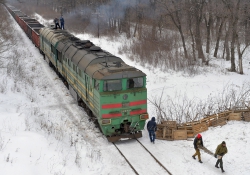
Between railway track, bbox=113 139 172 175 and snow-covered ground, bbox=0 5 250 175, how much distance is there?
0.13 ft

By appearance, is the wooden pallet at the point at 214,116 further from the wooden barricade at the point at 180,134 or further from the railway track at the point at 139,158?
the railway track at the point at 139,158

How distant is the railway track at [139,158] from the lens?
11.1 m

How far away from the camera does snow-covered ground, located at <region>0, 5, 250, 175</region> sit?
10711 mm

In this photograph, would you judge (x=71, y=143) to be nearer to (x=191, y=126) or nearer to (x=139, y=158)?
(x=139, y=158)

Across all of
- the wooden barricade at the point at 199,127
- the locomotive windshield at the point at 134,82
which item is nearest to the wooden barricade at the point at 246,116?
the wooden barricade at the point at 199,127

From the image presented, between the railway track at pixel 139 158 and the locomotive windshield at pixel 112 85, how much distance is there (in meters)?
2.51

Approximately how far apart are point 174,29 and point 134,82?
30691mm

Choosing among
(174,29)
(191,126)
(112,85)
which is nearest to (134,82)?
(112,85)

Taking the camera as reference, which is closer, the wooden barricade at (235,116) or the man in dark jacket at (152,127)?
the man in dark jacket at (152,127)

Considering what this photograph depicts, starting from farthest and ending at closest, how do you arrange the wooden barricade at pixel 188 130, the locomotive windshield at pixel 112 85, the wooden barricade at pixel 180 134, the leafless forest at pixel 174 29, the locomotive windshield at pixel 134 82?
the leafless forest at pixel 174 29 < the wooden barricade at pixel 188 130 < the wooden barricade at pixel 180 134 < the locomotive windshield at pixel 134 82 < the locomotive windshield at pixel 112 85

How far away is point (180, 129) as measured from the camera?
13820 millimetres

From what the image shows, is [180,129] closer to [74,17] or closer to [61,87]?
[61,87]

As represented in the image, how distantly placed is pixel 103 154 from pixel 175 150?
10.1 feet

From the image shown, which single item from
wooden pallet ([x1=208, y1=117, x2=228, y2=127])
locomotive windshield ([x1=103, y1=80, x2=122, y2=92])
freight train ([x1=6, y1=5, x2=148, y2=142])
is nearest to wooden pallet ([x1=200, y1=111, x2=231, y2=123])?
wooden pallet ([x1=208, y1=117, x2=228, y2=127])
